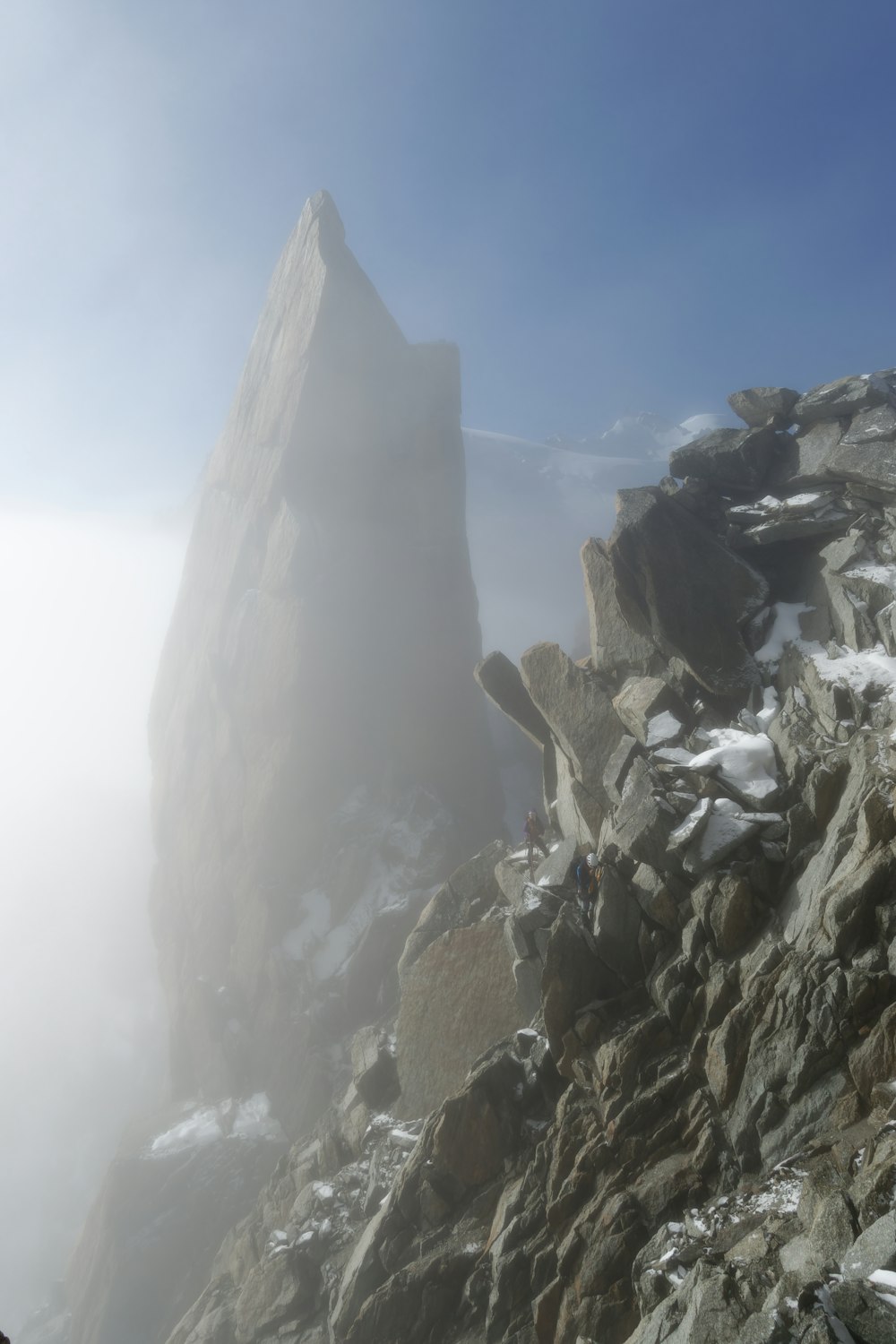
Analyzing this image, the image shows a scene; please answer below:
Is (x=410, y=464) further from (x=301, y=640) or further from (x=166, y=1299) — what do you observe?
(x=166, y=1299)

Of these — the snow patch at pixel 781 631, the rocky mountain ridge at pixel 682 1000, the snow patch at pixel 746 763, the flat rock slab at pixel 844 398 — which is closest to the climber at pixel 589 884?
the rocky mountain ridge at pixel 682 1000

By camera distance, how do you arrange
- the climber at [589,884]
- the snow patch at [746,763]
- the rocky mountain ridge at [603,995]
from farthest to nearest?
the climber at [589,884]
the snow patch at [746,763]
the rocky mountain ridge at [603,995]

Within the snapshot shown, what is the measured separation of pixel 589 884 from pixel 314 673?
43285 mm

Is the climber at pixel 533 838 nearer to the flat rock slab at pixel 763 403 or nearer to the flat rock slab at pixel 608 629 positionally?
the flat rock slab at pixel 608 629

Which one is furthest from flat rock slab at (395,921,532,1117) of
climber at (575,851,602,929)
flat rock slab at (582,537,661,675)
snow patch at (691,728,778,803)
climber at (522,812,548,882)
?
flat rock slab at (582,537,661,675)

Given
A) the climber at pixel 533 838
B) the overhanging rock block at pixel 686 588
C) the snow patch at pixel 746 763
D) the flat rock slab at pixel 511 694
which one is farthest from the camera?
the flat rock slab at pixel 511 694

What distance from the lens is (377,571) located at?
6731 cm

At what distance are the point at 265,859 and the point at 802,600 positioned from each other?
45745 mm

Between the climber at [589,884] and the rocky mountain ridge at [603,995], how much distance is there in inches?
22.7

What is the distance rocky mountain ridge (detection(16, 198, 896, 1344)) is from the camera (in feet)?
46.9

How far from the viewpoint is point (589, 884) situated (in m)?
21.6

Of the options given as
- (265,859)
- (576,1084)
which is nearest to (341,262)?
(265,859)

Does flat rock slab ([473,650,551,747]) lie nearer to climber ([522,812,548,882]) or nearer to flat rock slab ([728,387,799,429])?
climber ([522,812,548,882])

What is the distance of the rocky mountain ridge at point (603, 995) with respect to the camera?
14297 mm
